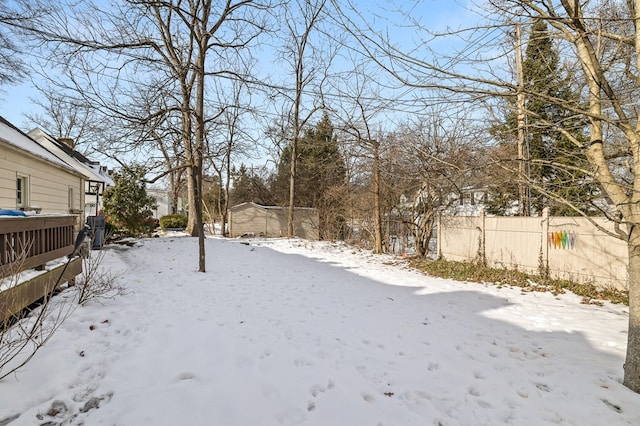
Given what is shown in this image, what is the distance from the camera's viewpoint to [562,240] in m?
7.12

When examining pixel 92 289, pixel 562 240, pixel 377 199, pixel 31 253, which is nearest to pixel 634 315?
pixel 562 240

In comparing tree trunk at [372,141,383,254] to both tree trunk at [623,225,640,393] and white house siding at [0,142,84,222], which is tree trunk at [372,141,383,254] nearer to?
tree trunk at [623,225,640,393]

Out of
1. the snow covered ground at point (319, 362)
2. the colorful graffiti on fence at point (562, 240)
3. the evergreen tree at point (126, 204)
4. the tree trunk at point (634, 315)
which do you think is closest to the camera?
the snow covered ground at point (319, 362)

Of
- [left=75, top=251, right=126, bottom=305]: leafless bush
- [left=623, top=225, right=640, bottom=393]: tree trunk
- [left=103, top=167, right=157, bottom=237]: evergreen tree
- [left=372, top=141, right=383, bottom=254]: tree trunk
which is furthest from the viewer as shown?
[left=103, top=167, right=157, bottom=237]: evergreen tree

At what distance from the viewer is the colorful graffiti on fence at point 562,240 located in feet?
22.8

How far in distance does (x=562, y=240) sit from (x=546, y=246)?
1.24ft

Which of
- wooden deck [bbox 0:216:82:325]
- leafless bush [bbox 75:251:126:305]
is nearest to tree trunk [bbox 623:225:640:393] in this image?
wooden deck [bbox 0:216:82:325]

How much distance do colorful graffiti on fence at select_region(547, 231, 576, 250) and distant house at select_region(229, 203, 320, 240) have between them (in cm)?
1215

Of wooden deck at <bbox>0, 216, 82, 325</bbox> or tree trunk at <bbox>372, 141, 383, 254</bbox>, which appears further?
tree trunk at <bbox>372, 141, 383, 254</bbox>

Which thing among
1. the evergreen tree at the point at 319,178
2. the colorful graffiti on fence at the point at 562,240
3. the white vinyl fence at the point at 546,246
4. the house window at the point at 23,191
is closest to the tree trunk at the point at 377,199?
the evergreen tree at the point at 319,178

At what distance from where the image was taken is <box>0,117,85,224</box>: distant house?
23.9 ft

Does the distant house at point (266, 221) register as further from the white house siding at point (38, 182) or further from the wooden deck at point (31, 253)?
the wooden deck at point (31, 253)

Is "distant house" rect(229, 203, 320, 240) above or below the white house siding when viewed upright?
below

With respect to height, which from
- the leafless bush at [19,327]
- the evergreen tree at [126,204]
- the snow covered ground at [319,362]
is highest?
the evergreen tree at [126,204]
